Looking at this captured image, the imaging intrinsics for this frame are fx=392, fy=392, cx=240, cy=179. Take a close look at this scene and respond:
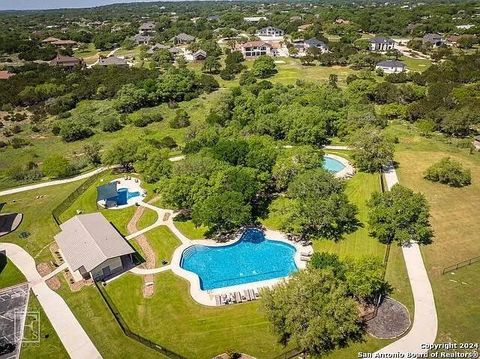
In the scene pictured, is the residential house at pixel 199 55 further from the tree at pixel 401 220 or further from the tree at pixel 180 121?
the tree at pixel 401 220

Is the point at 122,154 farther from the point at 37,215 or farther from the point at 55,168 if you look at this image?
the point at 37,215

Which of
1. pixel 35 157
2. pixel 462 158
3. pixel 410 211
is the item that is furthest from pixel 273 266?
pixel 35 157

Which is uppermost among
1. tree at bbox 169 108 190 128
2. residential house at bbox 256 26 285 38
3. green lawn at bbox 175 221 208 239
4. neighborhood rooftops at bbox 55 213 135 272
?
residential house at bbox 256 26 285 38

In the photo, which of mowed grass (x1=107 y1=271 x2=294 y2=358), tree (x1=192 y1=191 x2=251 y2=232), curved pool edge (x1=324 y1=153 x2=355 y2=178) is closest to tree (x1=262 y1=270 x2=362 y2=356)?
mowed grass (x1=107 y1=271 x2=294 y2=358)

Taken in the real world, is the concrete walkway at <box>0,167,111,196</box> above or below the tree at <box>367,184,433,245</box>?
below

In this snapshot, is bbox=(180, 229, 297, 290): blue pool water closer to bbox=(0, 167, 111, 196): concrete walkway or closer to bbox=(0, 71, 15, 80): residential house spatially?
bbox=(0, 167, 111, 196): concrete walkway

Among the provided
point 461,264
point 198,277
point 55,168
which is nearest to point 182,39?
point 55,168
